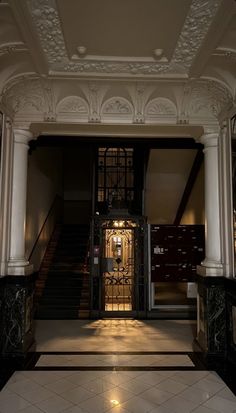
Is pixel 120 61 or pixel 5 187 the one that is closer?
pixel 120 61

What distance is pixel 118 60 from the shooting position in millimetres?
3408

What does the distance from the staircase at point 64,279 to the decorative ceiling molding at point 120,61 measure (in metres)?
4.95

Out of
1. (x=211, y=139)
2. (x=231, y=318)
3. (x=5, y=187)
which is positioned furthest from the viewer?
(x=211, y=139)

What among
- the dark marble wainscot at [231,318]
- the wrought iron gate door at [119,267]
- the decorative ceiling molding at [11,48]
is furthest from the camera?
the wrought iron gate door at [119,267]

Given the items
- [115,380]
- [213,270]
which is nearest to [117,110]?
[213,270]

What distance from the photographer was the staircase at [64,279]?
678cm

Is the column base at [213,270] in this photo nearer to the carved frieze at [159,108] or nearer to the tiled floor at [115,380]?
the tiled floor at [115,380]

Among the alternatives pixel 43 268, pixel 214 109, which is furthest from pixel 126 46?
pixel 43 268

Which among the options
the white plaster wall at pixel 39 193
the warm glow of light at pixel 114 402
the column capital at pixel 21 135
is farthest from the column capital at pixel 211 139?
the white plaster wall at pixel 39 193

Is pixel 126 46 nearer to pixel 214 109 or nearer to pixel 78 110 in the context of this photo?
pixel 78 110

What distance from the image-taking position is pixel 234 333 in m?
3.69

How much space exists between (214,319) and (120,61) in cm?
325

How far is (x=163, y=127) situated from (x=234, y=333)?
2.73 m

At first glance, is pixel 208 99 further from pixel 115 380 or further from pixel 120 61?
pixel 115 380
